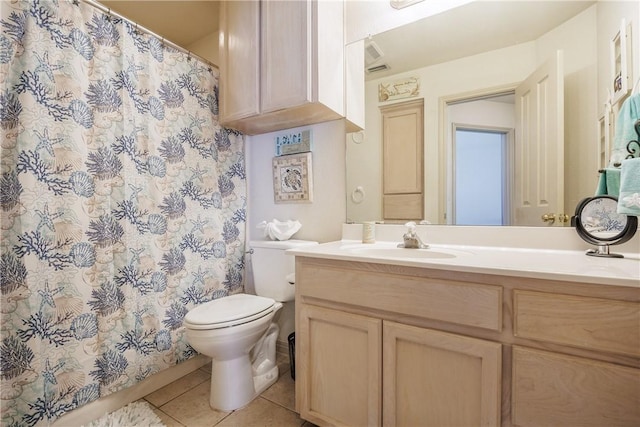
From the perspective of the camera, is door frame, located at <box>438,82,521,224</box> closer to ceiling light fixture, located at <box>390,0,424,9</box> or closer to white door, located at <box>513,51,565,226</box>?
white door, located at <box>513,51,565,226</box>

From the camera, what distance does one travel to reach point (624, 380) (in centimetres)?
69

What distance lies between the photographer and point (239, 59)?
1.66 m

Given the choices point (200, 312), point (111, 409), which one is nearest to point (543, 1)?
point (200, 312)

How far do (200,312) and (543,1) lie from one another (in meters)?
2.12

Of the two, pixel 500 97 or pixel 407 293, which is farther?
pixel 500 97

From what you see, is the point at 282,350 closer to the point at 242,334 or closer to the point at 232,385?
the point at 232,385

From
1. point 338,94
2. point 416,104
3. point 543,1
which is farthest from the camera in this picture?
point 338,94

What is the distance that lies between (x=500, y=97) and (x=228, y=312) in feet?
5.38

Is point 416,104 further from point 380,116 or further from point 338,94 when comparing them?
point 338,94

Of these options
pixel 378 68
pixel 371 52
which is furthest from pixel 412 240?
pixel 371 52

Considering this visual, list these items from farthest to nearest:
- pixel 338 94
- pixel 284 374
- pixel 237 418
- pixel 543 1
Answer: pixel 284 374
pixel 338 94
pixel 237 418
pixel 543 1

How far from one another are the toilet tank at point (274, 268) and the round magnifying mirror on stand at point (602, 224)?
1216 millimetres

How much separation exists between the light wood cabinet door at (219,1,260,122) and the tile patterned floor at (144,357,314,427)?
1.58 metres

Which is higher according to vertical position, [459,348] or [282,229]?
[282,229]
